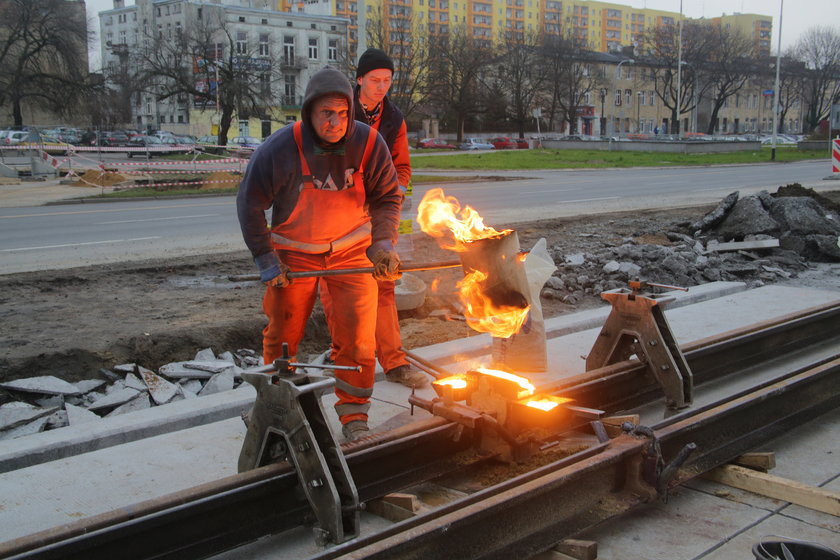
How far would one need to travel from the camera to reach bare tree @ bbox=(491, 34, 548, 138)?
86.0 m

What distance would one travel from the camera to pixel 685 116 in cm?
11712

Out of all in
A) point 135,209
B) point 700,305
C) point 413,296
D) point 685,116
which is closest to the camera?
point 413,296

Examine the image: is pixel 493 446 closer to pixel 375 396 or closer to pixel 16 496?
pixel 375 396

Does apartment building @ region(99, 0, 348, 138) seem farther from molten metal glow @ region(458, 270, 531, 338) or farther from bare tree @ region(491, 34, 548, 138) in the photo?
molten metal glow @ region(458, 270, 531, 338)

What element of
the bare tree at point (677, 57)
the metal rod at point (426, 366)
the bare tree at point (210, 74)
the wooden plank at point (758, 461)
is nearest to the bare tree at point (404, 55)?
the bare tree at point (210, 74)

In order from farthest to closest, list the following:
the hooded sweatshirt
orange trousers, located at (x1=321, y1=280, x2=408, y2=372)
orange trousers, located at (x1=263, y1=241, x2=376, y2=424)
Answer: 1. orange trousers, located at (x1=321, y1=280, x2=408, y2=372)
2. orange trousers, located at (x1=263, y1=241, x2=376, y2=424)
3. the hooded sweatshirt

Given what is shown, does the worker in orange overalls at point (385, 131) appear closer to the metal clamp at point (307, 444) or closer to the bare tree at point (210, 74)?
the metal clamp at point (307, 444)

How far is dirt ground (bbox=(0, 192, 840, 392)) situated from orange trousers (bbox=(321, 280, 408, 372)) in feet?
1.41

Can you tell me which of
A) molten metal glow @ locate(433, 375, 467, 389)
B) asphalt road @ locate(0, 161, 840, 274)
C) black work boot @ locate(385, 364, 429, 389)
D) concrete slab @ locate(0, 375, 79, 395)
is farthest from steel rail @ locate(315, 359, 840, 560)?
asphalt road @ locate(0, 161, 840, 274)

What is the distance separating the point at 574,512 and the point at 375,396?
213 centimetres

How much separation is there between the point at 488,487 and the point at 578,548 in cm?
53

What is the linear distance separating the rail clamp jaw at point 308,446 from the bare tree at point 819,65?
343 feet

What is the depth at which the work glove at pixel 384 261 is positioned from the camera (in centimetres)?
423

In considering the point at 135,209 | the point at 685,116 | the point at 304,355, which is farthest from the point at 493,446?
the point at 685,116
